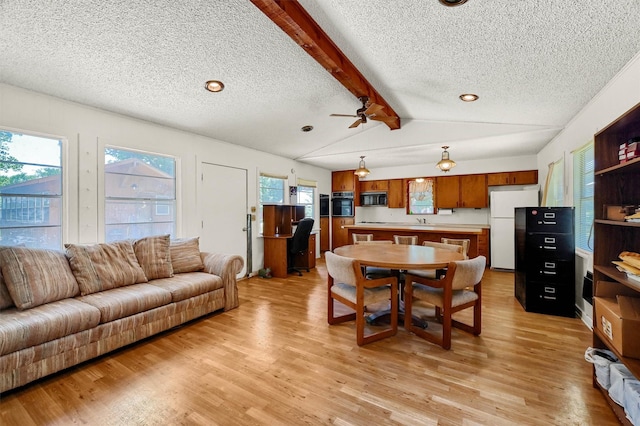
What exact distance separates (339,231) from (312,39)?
5725mm

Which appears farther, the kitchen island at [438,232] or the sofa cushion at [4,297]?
the kitchen island at [438,232]

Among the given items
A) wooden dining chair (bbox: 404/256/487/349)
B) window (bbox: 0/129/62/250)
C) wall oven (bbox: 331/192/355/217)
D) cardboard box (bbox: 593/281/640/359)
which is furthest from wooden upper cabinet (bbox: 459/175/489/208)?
window (bbox: 0/129/62/250)

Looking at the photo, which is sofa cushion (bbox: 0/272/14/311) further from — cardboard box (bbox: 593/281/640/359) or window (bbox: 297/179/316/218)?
window (bbox: 297/179/316/218)

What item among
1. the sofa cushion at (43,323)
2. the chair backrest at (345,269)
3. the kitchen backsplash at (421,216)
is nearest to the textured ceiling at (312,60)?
the chair backrest at (345,269)

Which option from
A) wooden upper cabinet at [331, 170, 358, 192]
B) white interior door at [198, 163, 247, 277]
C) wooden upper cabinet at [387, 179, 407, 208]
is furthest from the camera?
wooden upper cabinet at [331, 170, 358, 192]

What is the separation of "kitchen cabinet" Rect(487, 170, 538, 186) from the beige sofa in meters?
5.51

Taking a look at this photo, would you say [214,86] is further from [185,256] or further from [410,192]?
[410,192]

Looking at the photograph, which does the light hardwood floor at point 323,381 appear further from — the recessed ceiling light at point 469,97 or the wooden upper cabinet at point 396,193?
the wooden upper cabinet at point 396,193

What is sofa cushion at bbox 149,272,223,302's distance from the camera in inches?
113

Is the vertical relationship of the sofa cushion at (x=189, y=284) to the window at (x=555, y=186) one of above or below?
below

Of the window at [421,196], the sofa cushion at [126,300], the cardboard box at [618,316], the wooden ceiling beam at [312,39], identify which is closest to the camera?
the cardboard box at [618,316]

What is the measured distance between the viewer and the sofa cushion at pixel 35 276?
2.17 m

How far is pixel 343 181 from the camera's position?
24.6ft

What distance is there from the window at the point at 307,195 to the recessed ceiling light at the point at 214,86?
3.60m
